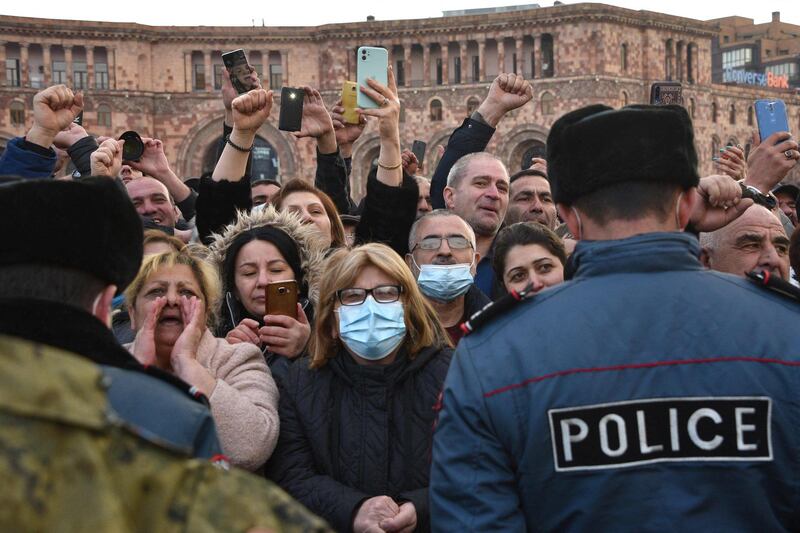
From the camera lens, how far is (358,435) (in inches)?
149

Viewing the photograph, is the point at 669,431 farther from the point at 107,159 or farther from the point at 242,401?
the point at 107,159

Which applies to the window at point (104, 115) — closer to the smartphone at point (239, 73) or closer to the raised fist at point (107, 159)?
the smartphone at point (239, 73)

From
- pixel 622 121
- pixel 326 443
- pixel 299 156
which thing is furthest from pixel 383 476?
pixel 299 156

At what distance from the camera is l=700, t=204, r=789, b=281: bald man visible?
4.54 meters

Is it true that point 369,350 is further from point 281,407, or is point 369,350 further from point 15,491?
point 15,491

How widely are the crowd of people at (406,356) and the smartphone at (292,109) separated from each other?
126 cm

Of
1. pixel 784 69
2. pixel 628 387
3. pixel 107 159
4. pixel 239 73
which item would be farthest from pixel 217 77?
pixel 628 387

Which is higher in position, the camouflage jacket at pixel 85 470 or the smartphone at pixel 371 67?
the smartphone at pixel 371 67

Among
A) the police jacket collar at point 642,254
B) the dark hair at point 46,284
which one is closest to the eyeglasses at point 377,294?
the police jacket collar at point 642,254

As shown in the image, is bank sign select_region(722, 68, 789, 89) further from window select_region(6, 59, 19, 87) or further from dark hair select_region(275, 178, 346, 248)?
dark hair select_region(275, 178, 346, 248)

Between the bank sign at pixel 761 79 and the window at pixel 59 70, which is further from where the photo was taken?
the bank sign at pixel 761 79

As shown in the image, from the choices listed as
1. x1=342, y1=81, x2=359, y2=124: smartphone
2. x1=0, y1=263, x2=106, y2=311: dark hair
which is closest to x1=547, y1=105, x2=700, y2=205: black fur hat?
x1=0, y1=263, x2=106, y2=311: dark hair

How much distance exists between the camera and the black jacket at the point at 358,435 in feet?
12.2

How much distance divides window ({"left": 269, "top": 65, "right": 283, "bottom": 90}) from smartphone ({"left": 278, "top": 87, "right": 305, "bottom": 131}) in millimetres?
38499
